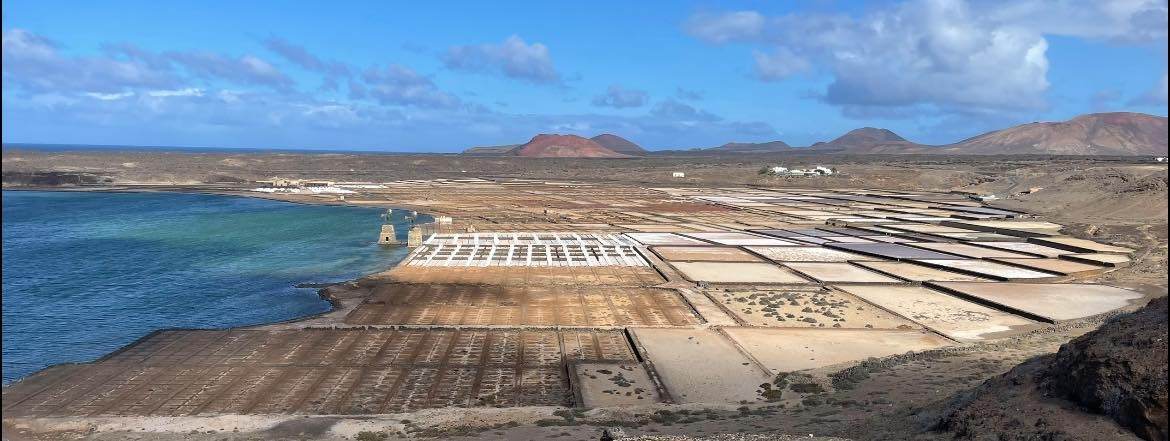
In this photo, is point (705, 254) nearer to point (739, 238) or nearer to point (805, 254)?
point (805, 254)

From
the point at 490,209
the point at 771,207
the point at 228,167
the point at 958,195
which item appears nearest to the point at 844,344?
the point at 490,209

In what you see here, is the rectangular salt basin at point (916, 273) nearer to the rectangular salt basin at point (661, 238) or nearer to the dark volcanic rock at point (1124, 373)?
the rectangular salt basin at point (661, 238)

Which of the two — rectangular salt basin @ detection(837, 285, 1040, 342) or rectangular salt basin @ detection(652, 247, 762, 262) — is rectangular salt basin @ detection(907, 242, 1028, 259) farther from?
rectangular salt basin @ detection(837, 285, 1040, 342)

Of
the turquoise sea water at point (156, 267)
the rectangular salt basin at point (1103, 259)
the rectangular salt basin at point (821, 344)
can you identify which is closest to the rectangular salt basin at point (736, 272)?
the rectangular salt basin at point (821, 344)

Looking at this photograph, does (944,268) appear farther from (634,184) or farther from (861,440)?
(634,184)

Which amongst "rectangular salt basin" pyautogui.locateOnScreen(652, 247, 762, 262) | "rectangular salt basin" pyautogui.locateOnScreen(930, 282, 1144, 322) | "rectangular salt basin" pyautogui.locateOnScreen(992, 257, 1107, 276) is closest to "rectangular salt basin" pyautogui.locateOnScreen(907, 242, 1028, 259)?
"rectangular salt basin" pyautogui.locateOnScreen(992, 257, 1107, 276)
